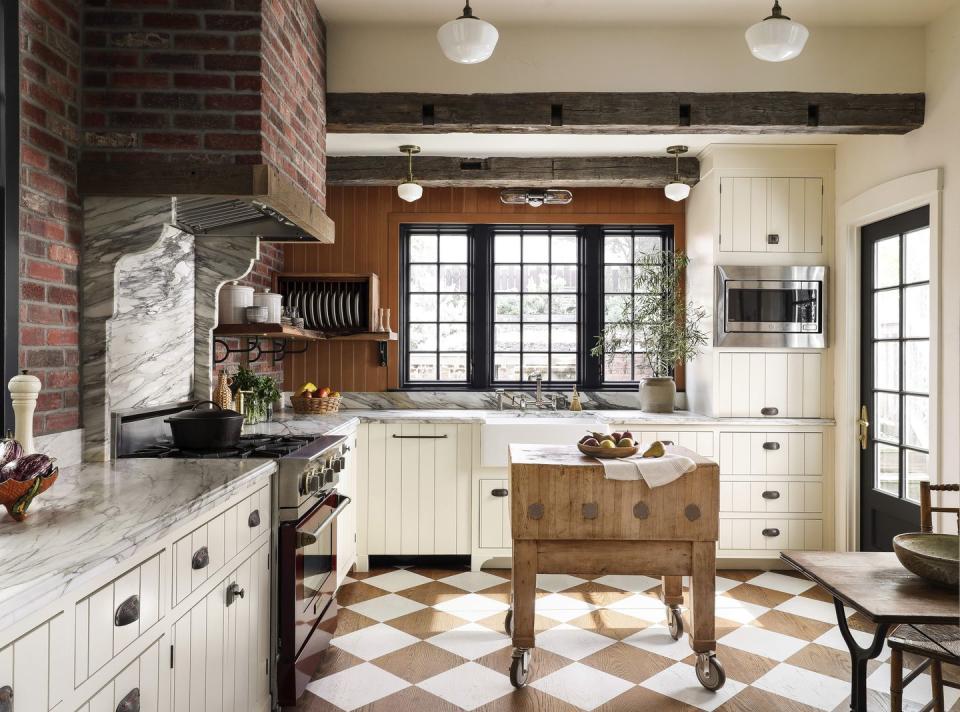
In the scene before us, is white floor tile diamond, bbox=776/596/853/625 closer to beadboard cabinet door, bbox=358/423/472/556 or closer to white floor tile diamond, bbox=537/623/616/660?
white floor tile diamond, bbox=537/623/616/660

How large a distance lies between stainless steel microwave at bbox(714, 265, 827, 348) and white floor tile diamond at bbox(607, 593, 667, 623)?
5.76 ft

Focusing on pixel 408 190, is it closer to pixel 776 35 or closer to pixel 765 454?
pixel 776 35

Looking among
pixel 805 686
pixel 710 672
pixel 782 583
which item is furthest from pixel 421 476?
pixel 805 686

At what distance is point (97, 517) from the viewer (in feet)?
5.61

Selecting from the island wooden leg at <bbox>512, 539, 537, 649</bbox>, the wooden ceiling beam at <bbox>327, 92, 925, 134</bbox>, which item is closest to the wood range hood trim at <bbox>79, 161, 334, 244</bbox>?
the wooden ceiling beam at <bbox>327, 92, 925, 134</bbox>

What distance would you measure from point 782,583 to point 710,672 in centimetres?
177

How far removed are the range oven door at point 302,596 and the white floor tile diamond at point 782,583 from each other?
2691 millimetres

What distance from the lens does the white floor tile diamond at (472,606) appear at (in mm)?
3789

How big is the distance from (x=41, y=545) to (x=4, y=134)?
140cm

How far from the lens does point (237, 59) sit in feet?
8.69

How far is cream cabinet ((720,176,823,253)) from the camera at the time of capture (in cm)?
475

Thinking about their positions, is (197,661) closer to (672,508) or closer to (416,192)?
(672,508)

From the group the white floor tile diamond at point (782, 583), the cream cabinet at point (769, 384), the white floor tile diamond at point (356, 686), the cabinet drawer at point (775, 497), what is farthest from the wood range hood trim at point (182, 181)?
the white floor tile diamond at point (782, 583)

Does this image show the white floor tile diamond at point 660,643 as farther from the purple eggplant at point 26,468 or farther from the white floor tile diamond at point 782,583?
the purple eggplant at point 26,468
